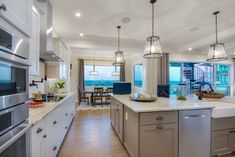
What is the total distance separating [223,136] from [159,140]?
1.15 m

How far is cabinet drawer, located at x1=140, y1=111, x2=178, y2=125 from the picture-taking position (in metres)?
1.84

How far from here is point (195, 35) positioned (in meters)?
4.56

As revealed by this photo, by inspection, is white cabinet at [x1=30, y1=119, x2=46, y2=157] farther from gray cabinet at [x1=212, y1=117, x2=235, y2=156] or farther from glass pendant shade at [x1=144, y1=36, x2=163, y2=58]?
gray cabinet at [x1=212, y1=117, x2=235, y2=156]

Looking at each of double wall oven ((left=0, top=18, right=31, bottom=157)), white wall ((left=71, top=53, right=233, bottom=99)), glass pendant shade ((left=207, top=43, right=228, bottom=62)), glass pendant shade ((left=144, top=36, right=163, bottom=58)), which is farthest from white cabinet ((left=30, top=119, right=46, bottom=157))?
white wall ((left=71, top=53, right=233, bottom=99))

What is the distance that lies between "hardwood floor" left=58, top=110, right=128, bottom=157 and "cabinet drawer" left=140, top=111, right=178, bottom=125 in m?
0.93

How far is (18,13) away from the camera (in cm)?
97

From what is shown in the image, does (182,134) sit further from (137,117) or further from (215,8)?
(215,8)

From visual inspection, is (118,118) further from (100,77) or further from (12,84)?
(100,77)

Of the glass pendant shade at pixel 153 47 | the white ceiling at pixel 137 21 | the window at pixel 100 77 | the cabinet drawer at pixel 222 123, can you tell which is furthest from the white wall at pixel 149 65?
the cabinet drawer at pixel 222 123

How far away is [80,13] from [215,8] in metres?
2.86

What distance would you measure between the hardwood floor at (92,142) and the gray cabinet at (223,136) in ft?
4.71

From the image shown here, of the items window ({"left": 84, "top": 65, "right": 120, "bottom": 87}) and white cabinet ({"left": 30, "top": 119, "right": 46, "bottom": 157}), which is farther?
window ({"left": 84, "top": 65, "right": 120, "bottom": 87})

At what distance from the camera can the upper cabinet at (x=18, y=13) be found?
0.80 meters

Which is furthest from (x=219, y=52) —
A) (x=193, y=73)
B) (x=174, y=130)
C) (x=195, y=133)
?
(x=193, y=73)
